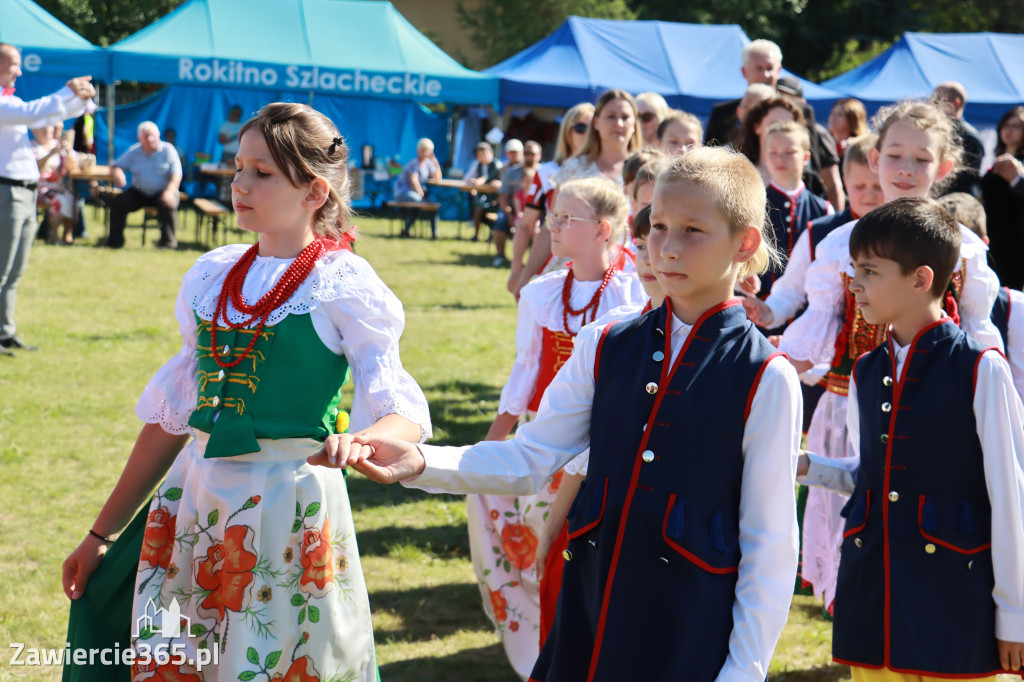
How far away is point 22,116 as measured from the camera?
25.4 ft

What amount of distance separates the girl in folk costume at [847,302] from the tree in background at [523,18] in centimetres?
3121

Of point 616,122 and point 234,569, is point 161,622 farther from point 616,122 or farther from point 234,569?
point 616,122

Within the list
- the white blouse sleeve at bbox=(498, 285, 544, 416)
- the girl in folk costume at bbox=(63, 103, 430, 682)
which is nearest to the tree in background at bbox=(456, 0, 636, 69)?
the white blouse sleeve at bbox=(498, 285, 544, 416)

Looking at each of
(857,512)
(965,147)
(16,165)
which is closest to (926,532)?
(857,512)

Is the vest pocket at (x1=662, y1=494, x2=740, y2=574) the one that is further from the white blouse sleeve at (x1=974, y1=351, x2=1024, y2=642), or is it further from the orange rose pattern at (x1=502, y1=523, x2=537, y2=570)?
the orange rose pattern at (x1=502, y1=523, x2=537, y2=570)

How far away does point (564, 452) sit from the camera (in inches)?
83.3

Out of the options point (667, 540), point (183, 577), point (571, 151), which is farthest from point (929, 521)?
point (571, 151)

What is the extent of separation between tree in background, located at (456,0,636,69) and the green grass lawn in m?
22.1

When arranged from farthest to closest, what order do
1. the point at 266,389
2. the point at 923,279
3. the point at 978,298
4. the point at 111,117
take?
the point at 111,117
the point at 978,298
the point at 923,279
the point at 266,389

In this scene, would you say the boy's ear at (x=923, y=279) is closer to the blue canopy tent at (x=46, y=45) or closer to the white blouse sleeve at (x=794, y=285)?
the white blouse sleeve at (x=794, y=285)

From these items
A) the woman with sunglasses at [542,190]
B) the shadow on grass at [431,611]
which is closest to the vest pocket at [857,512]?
the shadow on grass at [431,611]

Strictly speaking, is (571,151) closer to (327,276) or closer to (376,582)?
(376,582)

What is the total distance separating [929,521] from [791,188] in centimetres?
258

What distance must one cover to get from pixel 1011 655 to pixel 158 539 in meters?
2.06
